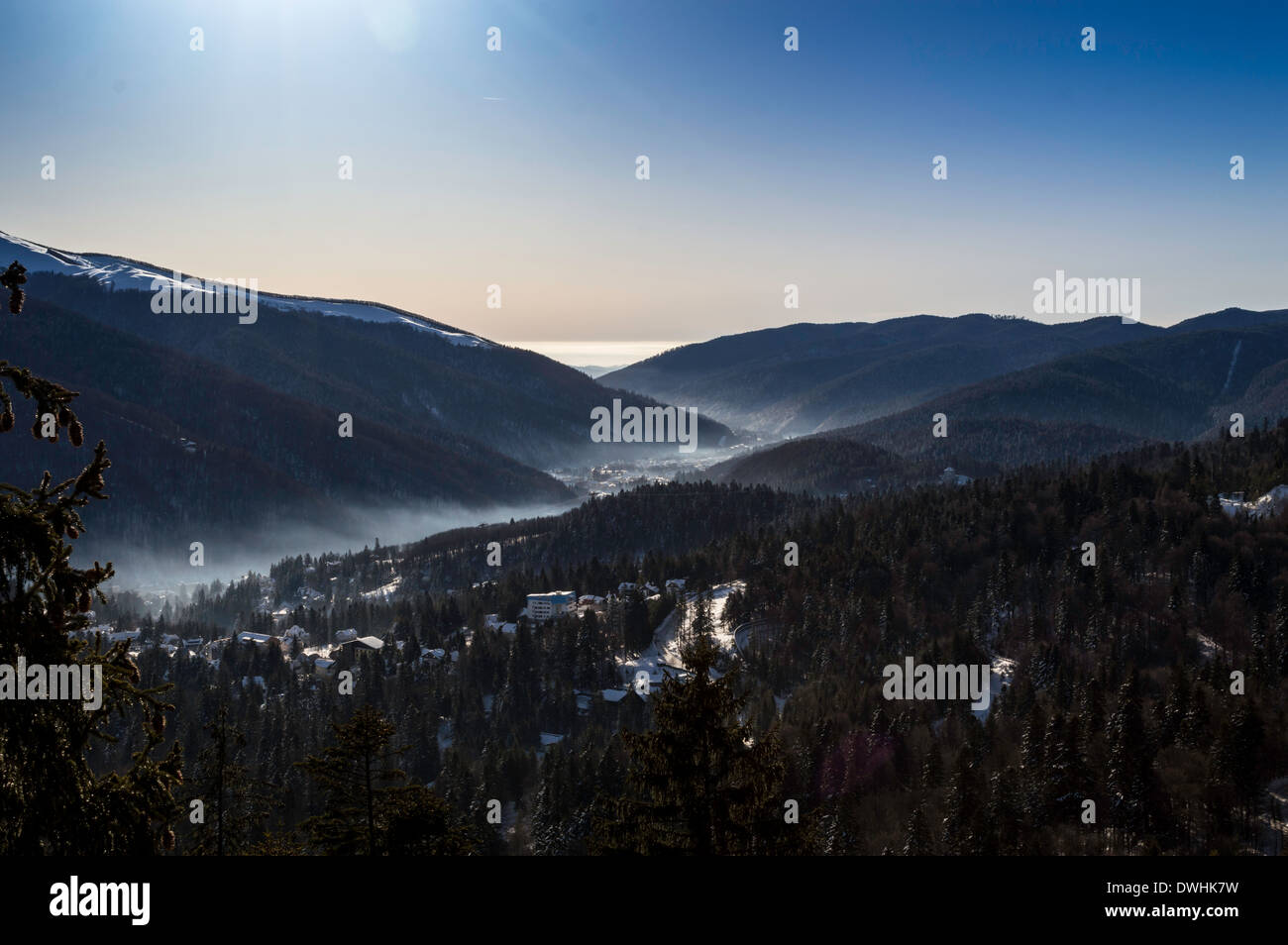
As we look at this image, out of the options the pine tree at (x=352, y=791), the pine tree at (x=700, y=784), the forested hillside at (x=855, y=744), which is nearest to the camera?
the pine tree at (x=700, y=784)

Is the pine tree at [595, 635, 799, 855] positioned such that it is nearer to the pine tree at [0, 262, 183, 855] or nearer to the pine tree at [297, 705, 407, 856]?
the pine tree at [297, 705, 407, 856]

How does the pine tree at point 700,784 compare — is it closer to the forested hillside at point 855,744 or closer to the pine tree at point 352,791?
the forested hillside at point 855,744

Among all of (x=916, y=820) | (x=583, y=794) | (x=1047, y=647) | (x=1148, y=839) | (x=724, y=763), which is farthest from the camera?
(x=1047, y=647)

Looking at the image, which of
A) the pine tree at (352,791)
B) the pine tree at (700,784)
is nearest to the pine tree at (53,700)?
the pine tree at (700,784)

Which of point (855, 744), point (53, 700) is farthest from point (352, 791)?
point (855, 744)

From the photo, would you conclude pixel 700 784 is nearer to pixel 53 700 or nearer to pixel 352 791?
pixel 352 791

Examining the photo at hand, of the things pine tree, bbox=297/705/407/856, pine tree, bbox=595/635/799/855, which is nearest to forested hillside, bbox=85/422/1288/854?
pine tree, bbox=595/635/799/855

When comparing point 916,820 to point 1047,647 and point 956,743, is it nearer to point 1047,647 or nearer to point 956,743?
point 956,743
